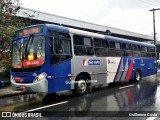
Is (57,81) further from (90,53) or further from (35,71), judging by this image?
(90,53)

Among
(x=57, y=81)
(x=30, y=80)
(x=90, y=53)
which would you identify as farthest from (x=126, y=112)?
(x=90, y=53)

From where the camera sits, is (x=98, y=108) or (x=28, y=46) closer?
(x=98, y=108)

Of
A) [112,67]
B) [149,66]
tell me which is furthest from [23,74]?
[149,66]

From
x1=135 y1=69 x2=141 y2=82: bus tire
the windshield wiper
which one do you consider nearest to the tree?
the windshield wiper

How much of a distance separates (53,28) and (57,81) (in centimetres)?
224

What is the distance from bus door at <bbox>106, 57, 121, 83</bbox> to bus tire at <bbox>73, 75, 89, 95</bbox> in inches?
85.9

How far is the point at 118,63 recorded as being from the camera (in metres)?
15.2

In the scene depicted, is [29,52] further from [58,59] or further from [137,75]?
[137,75]

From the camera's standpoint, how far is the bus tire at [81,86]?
458 inches

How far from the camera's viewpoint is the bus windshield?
33.4 feet

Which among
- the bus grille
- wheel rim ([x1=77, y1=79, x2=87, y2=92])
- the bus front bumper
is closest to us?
the bus front bumper

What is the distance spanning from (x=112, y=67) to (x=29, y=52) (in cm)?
570

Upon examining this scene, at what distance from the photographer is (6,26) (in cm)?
1310

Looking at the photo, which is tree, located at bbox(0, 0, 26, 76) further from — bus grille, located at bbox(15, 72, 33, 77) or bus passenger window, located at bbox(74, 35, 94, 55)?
bus passenger window, located at bbox(74, 35, 94, 55)
